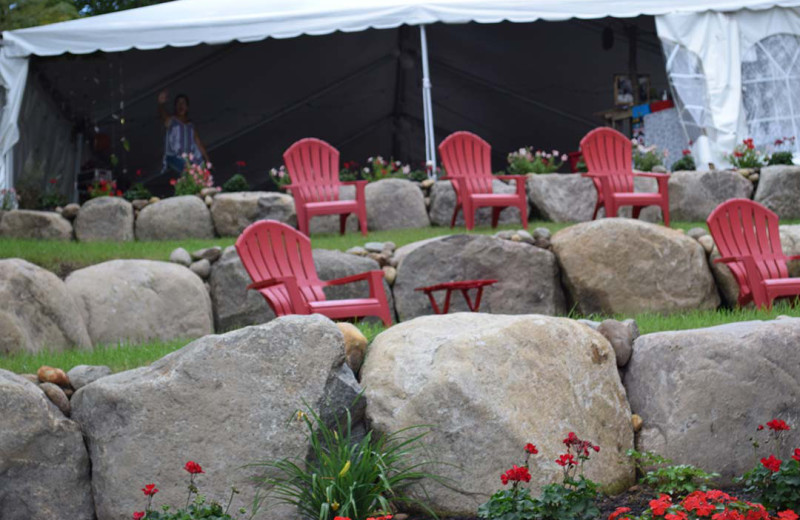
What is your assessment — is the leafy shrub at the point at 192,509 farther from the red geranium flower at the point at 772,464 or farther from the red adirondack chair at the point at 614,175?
the red adirondack chair at the point at 614,175

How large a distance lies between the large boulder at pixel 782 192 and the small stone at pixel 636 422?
18.0 ft

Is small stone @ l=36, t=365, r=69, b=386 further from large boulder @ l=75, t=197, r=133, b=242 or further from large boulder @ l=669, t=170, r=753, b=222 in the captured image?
large boulder @ l=669, t=170, r=753, b=222

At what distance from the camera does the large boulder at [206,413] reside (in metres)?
4.06

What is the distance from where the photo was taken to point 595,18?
10312mm

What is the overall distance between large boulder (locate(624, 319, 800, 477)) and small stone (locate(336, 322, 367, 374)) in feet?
4.27

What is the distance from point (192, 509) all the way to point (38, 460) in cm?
77

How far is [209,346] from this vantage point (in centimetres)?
422

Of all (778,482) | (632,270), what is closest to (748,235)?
(632,270)

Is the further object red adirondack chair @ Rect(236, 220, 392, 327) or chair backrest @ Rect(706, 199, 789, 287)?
chair backrest @ Rect(706, 199, 789, 287)

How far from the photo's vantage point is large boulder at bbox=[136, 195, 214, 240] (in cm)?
909

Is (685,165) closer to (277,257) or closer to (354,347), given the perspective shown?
(277,257)

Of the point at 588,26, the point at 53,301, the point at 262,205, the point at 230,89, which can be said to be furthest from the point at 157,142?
the point at 53,301

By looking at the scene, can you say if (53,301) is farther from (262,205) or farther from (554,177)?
(554,177)

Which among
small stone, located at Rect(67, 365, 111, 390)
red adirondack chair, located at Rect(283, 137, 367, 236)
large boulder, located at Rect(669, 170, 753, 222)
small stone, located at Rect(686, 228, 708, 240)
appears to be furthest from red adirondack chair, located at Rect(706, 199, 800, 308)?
small stone, located at Rect(67, 365, 111, 390)
